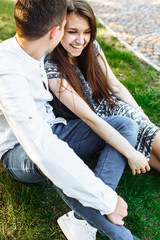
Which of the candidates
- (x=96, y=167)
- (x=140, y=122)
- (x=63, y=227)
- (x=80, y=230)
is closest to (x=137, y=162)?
(x=96, y=167)

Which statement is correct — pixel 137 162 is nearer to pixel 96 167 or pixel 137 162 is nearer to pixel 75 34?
pixel 96 167

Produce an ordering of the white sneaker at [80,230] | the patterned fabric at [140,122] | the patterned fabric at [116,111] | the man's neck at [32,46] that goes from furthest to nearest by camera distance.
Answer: the patterned fabric at [140,122] → the patterned fabric at [116,111] → the white sneaker at [80,230] → the man's neck at [32,46]

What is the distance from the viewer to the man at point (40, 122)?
158 cm

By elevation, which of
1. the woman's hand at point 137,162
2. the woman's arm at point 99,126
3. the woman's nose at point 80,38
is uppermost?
the woman's nose at point 80,38

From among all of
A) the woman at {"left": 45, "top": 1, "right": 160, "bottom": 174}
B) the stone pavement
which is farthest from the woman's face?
the stone pavement

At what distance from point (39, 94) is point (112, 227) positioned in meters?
1.08

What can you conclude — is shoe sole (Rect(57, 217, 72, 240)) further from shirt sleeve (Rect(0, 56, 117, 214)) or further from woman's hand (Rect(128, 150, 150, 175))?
woman's hand (Rect(128, 150, 150, 175))

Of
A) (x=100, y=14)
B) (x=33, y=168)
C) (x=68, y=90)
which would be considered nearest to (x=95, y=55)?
(x=68, y=90)

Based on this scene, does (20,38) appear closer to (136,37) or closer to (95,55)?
(95,55)

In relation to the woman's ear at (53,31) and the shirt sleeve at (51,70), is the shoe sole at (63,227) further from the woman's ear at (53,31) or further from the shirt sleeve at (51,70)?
the woman's ear at (53,31)

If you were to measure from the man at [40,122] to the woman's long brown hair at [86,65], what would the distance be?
14.8 inches

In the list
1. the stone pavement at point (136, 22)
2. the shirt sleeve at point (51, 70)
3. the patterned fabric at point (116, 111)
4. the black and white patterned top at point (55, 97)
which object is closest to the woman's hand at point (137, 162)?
the patterned fabric at point (116, 111)

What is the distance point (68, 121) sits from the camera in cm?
241

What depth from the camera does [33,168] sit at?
6.32 feet
